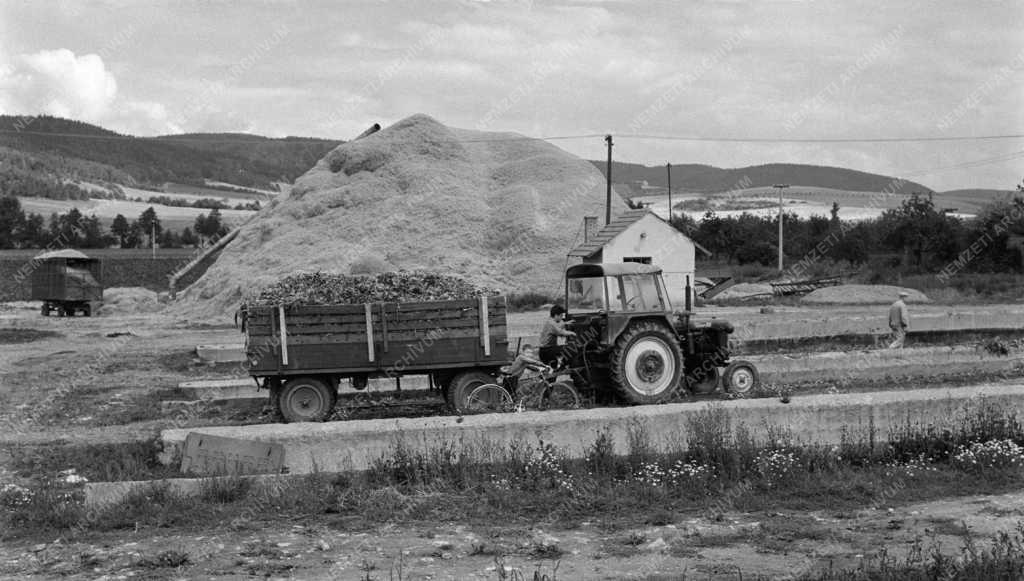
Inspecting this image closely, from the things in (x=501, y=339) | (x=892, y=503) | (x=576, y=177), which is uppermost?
(x=576, y=177)

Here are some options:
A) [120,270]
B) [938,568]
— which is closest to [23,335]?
[938,568]

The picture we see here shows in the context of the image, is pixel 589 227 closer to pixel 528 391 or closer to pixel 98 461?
pixel 528 391

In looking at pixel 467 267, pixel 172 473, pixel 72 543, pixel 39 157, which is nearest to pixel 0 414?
pixel 172 473

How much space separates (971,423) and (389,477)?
18.2ft

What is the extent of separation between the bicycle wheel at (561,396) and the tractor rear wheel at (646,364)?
0.53 meters

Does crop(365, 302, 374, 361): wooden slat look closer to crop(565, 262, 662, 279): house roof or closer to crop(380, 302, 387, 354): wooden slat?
crop(380, 302, 387, 354): wooden slat

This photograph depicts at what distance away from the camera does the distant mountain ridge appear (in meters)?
158

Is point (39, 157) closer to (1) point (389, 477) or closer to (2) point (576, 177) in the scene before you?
(2) point (576, 177)

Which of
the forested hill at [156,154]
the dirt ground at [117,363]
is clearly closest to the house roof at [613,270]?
the dirt ground at [117,363]

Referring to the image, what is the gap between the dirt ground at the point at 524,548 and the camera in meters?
6.51

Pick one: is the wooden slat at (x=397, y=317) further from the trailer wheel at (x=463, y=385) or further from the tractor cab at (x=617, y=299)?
the tractor cab at (x=617, y=299)

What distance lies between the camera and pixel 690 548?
274 inches

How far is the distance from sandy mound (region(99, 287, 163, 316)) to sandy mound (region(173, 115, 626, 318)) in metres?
4.31

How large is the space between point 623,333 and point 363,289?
325cm
